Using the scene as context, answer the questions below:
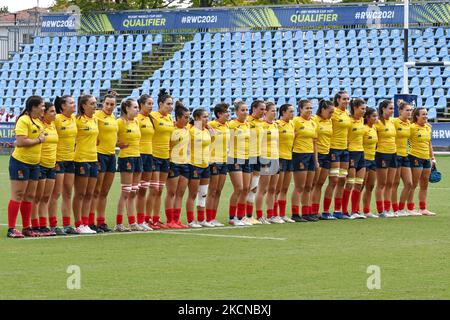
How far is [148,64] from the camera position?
43812 millimetres

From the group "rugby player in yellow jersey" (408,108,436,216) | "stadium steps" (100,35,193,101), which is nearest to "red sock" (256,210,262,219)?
"rugby player in yellow jersey" (408,108,436,216)

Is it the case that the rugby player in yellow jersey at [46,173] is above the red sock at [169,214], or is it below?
above

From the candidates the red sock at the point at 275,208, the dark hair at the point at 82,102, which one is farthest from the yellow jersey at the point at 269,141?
the dark hair at the point at 82,102

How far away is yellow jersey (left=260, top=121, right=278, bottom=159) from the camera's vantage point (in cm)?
1717

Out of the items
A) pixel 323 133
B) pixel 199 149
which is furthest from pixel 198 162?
pixel 323 133

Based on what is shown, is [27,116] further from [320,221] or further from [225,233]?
[320,221]

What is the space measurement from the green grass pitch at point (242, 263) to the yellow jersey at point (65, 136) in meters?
1.28

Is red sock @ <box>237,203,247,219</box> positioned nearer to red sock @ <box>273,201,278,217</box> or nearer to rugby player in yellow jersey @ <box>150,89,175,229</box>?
red sock @ <box>273,201,278,217</box>

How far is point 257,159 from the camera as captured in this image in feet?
56.3

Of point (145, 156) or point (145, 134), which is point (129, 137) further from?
point (145, 156)

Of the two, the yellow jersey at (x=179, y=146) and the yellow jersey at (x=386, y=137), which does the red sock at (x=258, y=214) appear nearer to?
the yellow jersey at (x=179, y=146)

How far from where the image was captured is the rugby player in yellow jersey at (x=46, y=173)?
14.9 m

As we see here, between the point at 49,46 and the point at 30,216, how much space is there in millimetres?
32226

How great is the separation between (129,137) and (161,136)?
715 mm
